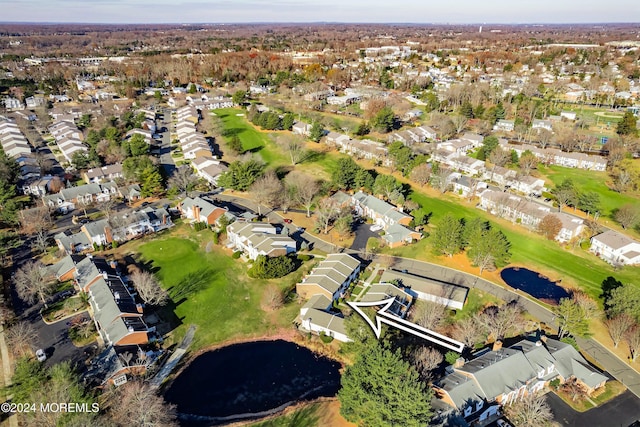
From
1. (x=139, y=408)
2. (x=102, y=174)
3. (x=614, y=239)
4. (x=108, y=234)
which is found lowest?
(x=139, y=408)

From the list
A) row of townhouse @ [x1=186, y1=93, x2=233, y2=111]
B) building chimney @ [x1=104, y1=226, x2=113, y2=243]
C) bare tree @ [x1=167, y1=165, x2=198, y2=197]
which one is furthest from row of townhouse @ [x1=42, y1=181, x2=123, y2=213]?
row of townhouse @ [x1=186, y1=93, x2=233, y2=111]

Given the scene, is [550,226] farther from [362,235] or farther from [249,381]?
[249,381]

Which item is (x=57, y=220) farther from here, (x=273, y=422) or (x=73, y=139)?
(x=273, y=422)

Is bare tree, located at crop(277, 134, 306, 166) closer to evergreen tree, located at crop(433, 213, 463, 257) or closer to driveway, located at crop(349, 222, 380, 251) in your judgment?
driveway, located at crop(349, 222, 380, 251)

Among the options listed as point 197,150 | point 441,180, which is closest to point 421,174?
point 441,180

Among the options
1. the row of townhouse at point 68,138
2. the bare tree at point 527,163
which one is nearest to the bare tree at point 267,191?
the row of townhouse at point 68,138

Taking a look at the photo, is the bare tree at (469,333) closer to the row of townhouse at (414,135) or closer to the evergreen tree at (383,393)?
the evergreen tree at (383,393)
